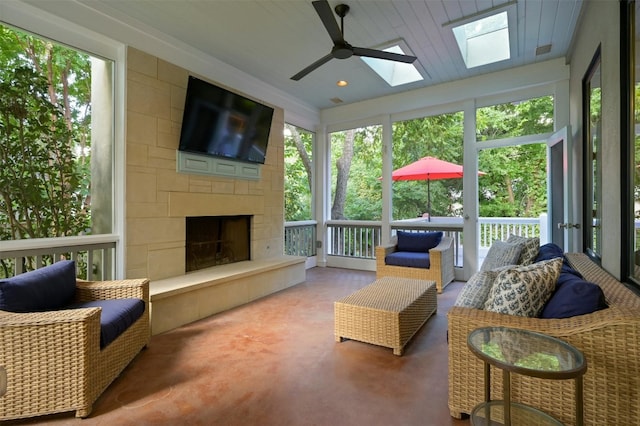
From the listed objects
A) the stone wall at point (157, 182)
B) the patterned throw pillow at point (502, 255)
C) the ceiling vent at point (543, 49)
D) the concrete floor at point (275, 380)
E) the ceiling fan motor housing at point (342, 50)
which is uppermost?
the ceiling vent at point (543, 49)

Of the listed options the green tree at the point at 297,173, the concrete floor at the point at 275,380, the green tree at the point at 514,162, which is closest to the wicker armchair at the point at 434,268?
the concrete floor at the point at 275,380

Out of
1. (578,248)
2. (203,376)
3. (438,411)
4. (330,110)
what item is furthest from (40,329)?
(330,110)

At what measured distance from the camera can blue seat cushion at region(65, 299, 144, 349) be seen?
181cm

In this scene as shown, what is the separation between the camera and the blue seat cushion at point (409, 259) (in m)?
3.94

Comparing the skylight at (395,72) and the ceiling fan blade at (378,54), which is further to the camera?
the skylight at (395,72)

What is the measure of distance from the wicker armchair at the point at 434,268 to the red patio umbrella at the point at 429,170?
3.00 ft

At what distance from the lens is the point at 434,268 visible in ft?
12.7

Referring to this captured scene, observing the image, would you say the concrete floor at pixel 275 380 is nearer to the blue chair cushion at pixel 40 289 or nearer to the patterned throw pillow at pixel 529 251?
the blue chair cushion at pixel 40 289

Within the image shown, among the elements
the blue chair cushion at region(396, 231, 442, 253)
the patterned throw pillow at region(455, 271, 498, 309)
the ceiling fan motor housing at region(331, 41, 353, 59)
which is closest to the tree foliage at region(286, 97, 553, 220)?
the blue chair cushion at region(396, 231, 442, 253)

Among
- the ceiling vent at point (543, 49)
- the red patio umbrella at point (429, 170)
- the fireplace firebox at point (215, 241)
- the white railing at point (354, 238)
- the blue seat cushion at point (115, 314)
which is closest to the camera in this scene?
the blue seat cushion at point (115, 314)

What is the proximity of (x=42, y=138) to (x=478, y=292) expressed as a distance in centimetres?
342

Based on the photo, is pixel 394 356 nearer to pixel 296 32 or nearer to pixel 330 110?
pixel 296 32

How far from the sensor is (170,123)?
10.6 feet

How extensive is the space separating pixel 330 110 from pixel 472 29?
8.45 ft
